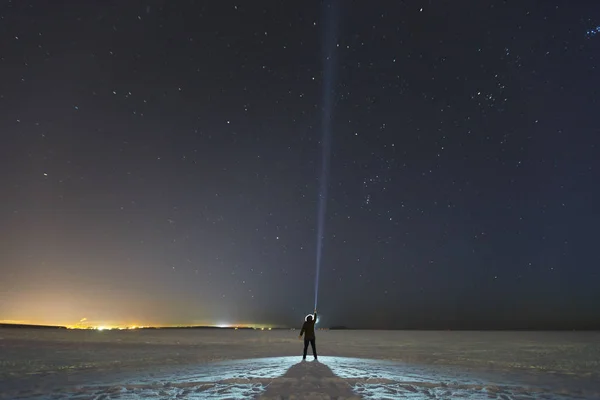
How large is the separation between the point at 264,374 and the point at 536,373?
8092 millimetres

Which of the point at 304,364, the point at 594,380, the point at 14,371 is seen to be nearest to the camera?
the point at 594,380

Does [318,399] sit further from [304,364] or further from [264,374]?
[304,364]

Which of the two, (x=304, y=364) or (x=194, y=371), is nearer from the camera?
(x=194, y=371)

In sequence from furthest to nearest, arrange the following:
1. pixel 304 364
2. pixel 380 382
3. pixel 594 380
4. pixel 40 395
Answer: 1. pixel 304 364
2. pixel 594 380
3. pixel 380 382
4. pixel 40 395

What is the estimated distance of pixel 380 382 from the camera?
10711mm

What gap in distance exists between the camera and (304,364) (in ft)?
47.3

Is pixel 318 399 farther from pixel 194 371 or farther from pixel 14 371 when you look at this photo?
pixel 14 371

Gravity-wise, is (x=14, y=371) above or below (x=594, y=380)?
below

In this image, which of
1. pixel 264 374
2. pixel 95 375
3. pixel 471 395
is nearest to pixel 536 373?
pixel 471 395

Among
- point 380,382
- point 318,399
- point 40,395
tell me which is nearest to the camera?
point 318,399

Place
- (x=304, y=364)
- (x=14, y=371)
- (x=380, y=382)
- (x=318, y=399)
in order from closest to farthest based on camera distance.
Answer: (x=318, y=399) < (x=380, y=382) < (x=14, y=371) < (x=304, y=364)

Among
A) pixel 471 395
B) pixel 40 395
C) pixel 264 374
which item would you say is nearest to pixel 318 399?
pixel 471 395

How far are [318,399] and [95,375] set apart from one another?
24.1 feet

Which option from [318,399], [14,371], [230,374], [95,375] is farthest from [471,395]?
[14,371]
